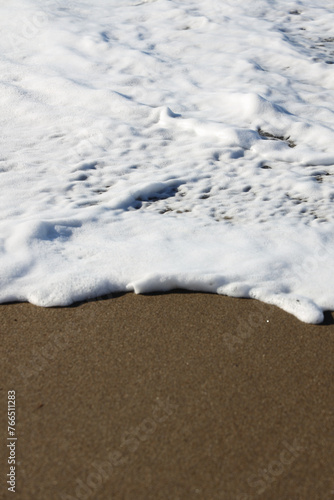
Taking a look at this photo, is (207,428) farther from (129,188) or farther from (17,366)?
(129,188)

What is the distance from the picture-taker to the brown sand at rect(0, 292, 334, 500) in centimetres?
158

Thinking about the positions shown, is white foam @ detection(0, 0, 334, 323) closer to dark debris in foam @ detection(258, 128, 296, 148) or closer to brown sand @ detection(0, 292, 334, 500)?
dark debris in foam @ detection(258, 128, 296, 148)

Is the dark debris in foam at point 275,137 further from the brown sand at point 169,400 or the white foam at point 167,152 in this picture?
the brown sand at point 169,400

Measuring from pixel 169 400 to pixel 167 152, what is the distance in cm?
249

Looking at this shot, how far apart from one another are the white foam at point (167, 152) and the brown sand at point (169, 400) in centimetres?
17

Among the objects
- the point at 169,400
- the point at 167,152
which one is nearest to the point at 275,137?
the point at 167,152

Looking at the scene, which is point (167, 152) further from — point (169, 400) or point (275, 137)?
point (169, 400)

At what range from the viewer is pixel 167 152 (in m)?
3.96

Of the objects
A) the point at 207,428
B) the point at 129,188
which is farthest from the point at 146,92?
the point at 207,428

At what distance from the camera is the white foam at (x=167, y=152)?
2535mm

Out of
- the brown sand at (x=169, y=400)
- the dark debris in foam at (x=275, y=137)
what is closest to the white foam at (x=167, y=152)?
the dark debris in foam at (x=275, y=137)

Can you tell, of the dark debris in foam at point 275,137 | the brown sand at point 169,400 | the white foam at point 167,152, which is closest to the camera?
the brown sand at point 169,400

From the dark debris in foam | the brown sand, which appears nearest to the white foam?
the dark debris in foam

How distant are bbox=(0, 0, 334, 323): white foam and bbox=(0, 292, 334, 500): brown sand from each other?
17 centimetres
